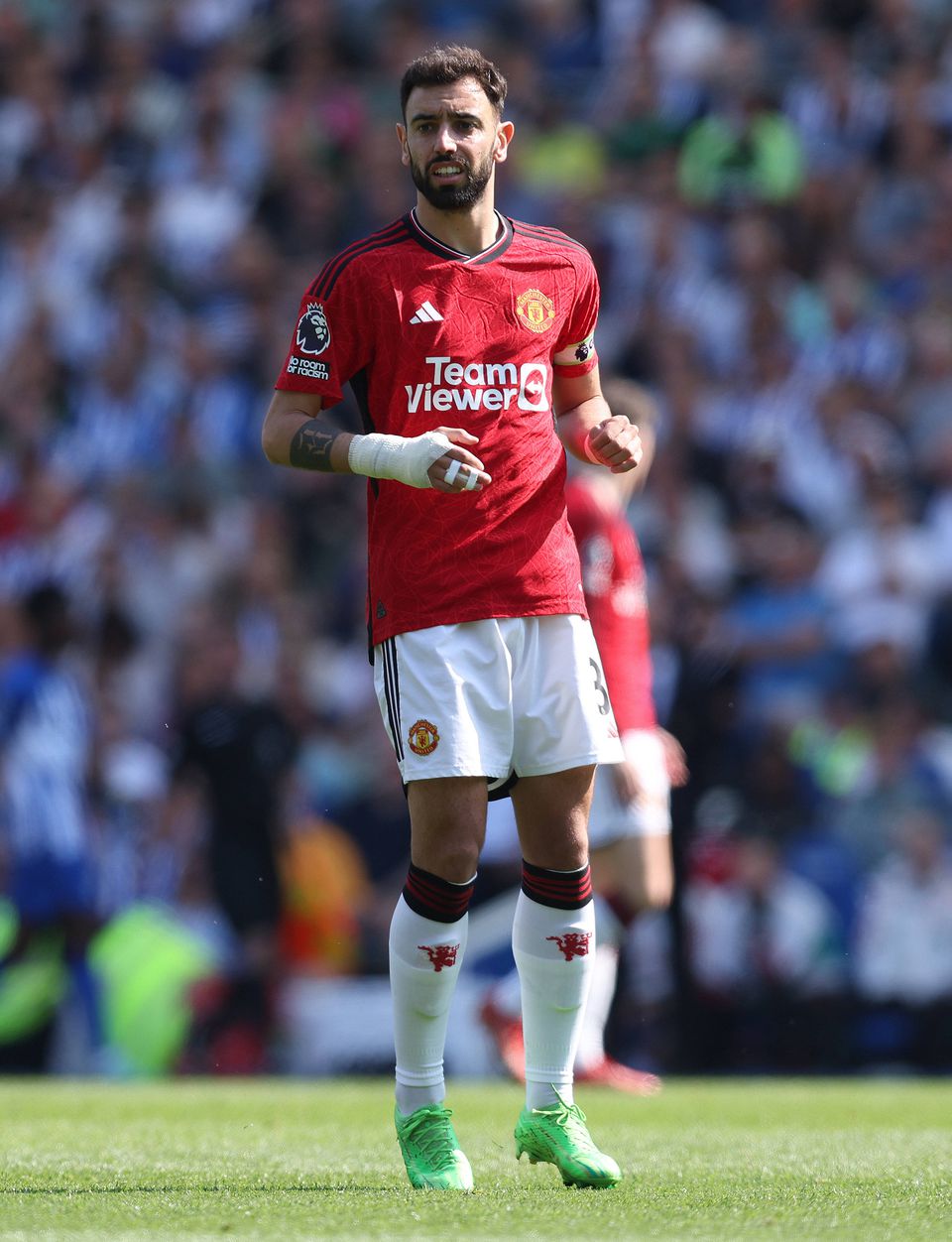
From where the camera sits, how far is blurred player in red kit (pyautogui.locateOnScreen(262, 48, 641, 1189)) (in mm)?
4309

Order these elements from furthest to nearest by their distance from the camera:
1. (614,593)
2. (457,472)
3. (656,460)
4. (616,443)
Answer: (656,460)
(614,593)
(616,443)
(457,472)

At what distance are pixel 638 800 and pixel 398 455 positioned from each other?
3374 millimetres

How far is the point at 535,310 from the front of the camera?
177 inches

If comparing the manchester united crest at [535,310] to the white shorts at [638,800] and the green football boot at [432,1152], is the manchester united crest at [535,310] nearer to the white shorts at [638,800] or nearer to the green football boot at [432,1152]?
the green football boot at [432,1152]

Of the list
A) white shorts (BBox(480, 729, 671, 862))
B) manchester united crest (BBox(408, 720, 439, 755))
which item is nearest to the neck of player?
manchester united crest (BBox(408, 720, 439, 755))

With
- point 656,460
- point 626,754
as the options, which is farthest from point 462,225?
point 656,460

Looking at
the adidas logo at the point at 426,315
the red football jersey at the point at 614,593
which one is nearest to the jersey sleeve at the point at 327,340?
the adidas logo at the point at 426,315

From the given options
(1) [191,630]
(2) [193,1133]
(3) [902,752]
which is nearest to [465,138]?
(2) [193,1133]

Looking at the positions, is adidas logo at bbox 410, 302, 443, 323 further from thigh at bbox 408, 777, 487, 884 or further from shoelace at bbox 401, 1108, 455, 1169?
shoelace at bbox 401, 1108, 455, 1169

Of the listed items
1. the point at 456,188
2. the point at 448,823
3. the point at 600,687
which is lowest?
the point at 448,823

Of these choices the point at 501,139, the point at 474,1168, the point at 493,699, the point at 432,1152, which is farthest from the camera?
the point at 474,1168

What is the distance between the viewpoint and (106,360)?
13688 millimetres

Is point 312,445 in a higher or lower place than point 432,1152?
higher

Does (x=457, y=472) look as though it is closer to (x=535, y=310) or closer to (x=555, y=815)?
(x=535, y=310)
